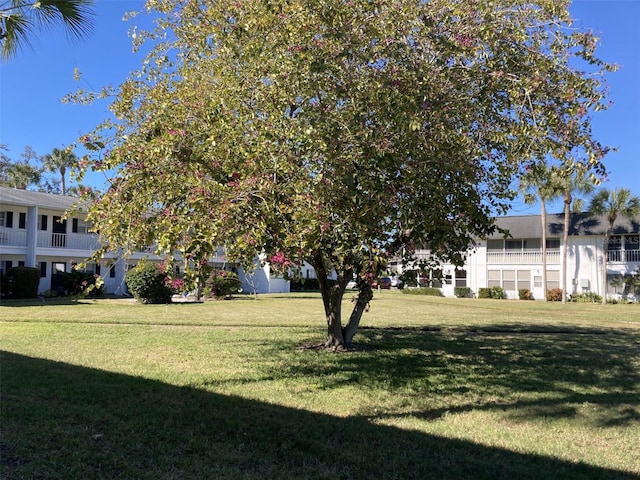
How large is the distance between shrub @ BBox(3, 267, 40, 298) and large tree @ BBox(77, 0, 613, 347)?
19583 millimetres

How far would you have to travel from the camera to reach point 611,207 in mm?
35125

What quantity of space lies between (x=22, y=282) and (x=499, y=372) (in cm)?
2288

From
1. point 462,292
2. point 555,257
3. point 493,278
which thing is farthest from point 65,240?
point 555,257

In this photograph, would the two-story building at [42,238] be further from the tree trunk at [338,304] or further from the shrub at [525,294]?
the shrub at [525,294]

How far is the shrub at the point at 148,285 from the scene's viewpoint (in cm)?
2144

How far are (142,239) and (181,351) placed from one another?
4.44m

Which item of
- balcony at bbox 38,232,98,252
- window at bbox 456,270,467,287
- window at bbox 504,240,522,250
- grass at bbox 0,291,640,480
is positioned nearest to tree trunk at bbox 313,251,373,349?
grass at bbox 0,291,640,480

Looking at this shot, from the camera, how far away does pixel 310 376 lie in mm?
8180

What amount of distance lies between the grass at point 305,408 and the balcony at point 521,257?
95.0ft

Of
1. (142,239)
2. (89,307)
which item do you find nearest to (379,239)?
(142,239)

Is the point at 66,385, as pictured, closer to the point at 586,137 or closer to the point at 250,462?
the point at 250,462

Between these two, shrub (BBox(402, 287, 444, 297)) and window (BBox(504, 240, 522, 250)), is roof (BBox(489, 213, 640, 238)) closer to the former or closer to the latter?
window (BBox(504, 240, 522, 250))

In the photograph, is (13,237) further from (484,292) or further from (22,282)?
(484,292)

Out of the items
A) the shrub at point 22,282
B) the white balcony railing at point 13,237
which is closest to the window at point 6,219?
the white balcony railing at point 13,237
